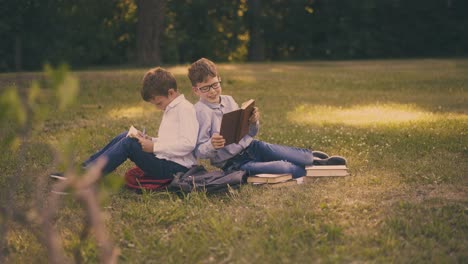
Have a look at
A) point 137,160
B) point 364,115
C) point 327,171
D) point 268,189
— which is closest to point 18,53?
point 364,115

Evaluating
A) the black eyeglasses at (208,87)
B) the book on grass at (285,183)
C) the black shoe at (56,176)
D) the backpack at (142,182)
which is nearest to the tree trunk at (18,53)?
the black shoe at (56,176)

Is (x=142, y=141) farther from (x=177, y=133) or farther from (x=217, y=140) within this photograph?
(x=217, y=140)

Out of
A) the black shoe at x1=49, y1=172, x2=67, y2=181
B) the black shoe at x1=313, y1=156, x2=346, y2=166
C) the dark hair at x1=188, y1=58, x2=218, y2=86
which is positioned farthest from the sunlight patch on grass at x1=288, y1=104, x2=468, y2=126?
the black shoe at x1=49, y1=172, x2=67, y2=181

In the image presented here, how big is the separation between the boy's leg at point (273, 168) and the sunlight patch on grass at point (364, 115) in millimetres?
3449

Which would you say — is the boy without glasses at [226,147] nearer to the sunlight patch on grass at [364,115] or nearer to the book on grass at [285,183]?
the book on grass at [285,183]

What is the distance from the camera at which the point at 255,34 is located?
103 ft

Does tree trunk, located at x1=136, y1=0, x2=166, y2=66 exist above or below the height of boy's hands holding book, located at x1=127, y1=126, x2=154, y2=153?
above

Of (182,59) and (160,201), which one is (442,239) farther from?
(182,59)

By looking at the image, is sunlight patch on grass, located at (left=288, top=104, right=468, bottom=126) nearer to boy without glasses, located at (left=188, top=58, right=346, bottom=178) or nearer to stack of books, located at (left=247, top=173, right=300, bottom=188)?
boy without glasses, located at (left=188, top=58, right=346, bottom=178)

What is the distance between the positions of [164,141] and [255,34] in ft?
87.4

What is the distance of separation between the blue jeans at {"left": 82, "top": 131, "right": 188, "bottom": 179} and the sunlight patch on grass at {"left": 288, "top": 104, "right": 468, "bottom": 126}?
416cm

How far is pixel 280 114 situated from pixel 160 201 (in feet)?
18.5

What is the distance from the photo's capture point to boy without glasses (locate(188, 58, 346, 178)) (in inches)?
210

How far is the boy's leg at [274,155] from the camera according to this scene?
19.1 feet
